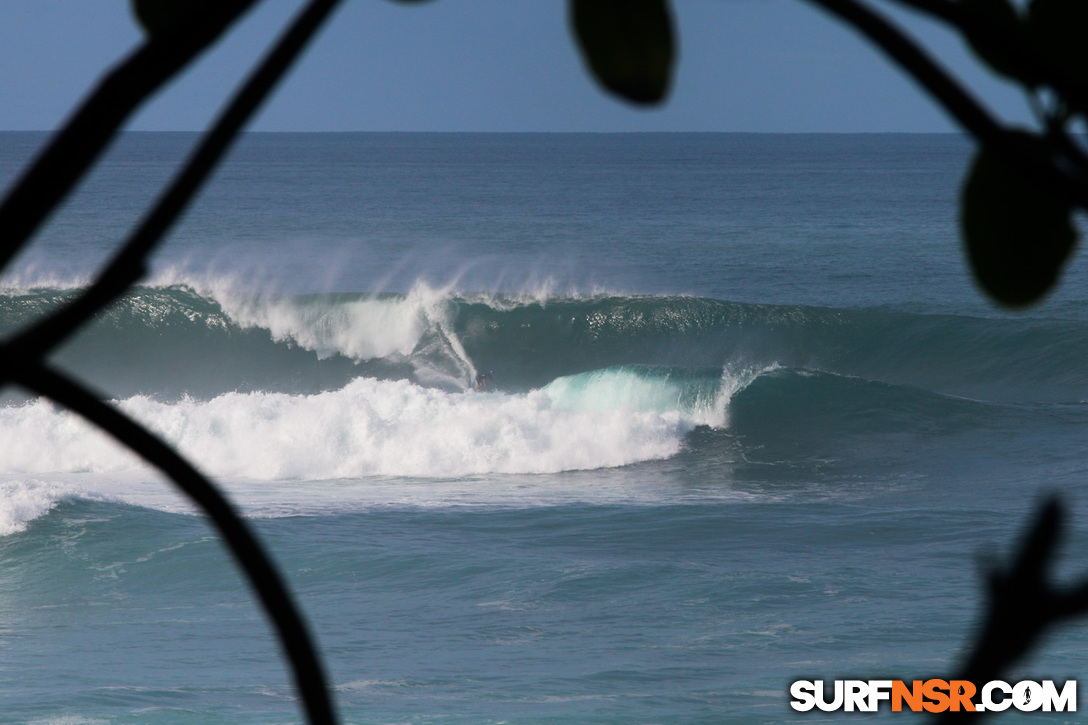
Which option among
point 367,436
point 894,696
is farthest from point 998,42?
point 367,436

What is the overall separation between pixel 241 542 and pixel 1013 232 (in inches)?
10.3

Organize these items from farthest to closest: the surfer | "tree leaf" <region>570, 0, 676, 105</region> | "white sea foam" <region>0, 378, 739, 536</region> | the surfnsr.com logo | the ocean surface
Result: the surfer, "white sea foam" <region>0, 378, 739, 536</region>, the ocean surface, the surfnsr.com logo, "tree leaf" <region>570, 0, 676, 105</region>

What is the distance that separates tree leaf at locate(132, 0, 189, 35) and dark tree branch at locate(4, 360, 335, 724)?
0.17 metres

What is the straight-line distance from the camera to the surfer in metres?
16.4

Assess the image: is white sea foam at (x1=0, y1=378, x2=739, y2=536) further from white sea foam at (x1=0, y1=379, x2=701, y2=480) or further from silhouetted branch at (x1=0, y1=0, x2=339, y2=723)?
silhouetted branch at (x1=0, y1=0, x2=339, y2=723)

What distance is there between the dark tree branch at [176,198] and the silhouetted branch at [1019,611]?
8.8 inches

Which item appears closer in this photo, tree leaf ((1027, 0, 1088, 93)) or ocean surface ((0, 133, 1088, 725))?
tree leaf ((1027, 0, 1088, 93))

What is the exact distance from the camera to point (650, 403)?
15102mm

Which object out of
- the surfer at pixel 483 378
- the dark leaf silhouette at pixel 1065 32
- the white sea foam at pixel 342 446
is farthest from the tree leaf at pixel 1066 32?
the surfer at pixel 483 378

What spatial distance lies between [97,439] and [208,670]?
260 inches

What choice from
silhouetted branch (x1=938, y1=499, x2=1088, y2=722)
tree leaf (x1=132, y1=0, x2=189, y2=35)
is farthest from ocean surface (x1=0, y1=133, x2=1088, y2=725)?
tree leaf (x1=132, y1=0, x2=189, y2=35)

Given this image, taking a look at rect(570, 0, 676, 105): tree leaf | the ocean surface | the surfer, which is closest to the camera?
rect(570, 0, 676, 105): tree leaf

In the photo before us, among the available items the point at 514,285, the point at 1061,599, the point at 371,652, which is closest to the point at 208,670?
the point at 371,652

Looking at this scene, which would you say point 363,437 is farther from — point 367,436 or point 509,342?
point 509,342
